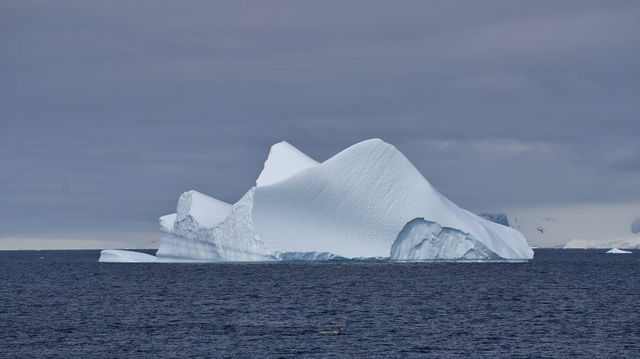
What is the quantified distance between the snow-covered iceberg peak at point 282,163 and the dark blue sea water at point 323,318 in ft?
30.7

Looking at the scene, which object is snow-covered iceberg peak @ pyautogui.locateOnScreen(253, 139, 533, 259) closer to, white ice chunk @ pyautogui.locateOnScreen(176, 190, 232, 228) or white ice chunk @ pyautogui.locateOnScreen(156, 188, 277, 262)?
white ice chunk @ pyautogui.locateOnScreen(156, 188, 277, 262)

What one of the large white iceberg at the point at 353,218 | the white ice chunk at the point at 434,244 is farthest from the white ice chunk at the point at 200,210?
the white ice chunk at the point at 434,244

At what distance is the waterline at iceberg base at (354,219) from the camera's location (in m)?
61.4

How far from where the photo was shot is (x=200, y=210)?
2611 inches

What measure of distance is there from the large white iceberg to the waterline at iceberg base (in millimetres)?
66

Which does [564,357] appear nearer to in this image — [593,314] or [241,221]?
[593,314]

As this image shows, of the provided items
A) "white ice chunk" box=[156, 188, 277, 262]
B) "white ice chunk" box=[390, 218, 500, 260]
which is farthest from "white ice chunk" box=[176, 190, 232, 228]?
"white ice chunk" box=[390, 218, 500, 260]

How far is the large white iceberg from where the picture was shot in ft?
201

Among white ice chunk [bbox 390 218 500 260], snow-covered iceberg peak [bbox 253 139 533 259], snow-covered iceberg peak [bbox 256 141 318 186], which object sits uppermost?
snow-covered iceberg peak [bbox 256 141 318 186]

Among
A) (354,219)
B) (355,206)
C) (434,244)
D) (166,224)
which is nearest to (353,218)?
(354,219)

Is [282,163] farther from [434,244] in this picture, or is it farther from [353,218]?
[434,244]

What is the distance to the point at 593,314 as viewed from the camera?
38.1 metres

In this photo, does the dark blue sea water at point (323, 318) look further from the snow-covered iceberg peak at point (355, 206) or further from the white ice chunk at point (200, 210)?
the white ice chunk at point (200, 210)

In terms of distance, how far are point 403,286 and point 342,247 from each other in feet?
32.1
